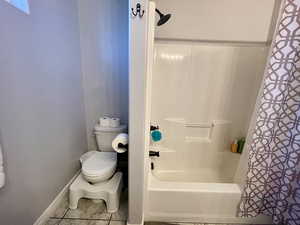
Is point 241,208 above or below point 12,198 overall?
below

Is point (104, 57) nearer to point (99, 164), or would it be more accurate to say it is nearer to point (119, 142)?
point (119, 142)

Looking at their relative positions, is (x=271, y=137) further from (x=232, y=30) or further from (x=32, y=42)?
(x=32, y=42)

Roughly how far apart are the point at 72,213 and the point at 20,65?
1.29 m

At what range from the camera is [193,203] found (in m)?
1.34

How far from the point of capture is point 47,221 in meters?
1.40

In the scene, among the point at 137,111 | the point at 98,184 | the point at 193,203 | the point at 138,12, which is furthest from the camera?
the point at 98,184

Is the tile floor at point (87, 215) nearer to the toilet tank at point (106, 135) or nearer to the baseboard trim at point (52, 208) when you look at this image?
the baseboard trim at point (52, 208)

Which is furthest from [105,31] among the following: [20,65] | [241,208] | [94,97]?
[241,208]

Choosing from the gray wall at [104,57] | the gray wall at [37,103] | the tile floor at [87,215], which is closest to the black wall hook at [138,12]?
the gray wall at [37,103]

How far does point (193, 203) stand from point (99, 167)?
0.88 meters

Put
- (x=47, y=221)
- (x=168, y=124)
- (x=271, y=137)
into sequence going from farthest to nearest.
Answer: (x=168, y=124) → (x=47, y=221) → (x=271, y=137)

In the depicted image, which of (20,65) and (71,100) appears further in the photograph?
(71,100)

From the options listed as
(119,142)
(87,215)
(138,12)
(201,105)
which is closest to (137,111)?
(119,142)

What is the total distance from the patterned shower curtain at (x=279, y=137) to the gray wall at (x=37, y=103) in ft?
5.29
